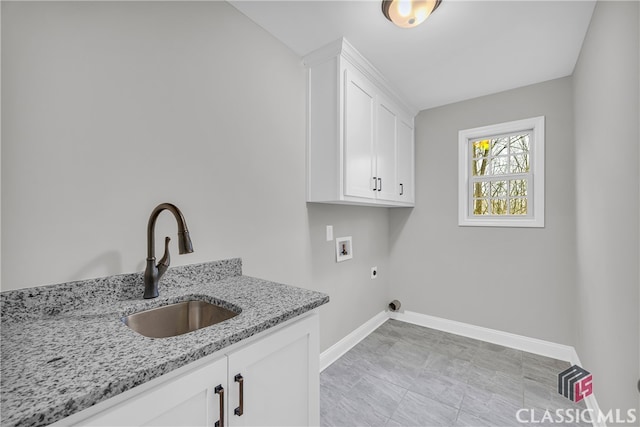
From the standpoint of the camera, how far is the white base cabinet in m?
0.64

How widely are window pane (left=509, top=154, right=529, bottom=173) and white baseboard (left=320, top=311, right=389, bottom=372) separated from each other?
1.93 meters

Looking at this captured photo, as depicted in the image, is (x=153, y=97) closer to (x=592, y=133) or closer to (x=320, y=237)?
(x=320, y=237)

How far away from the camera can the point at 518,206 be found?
2629 millimetres

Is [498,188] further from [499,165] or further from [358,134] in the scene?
[358,134]

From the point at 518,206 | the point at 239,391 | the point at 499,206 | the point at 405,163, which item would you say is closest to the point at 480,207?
the point at 499,206

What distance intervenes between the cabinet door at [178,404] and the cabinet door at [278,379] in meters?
0.05

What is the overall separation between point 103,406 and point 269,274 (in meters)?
1.19

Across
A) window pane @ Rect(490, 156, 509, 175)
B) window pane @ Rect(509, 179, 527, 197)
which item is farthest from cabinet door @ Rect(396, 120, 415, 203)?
window pane @ Rect(509, 179, 527, 197)

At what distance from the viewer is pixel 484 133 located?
268 cm

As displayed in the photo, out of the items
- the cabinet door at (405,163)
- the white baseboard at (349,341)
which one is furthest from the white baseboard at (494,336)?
the cabinet door at (405,163)

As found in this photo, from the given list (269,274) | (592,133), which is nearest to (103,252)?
(269,274)

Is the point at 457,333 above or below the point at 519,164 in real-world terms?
below

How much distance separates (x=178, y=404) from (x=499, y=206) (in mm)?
2945

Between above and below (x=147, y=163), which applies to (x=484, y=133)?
above
